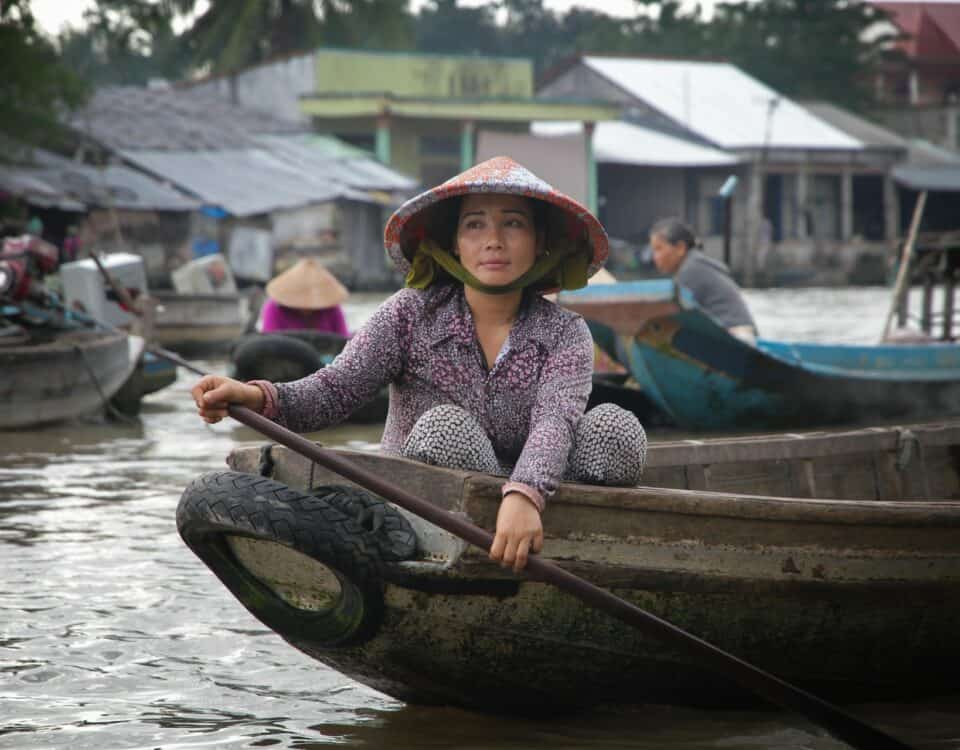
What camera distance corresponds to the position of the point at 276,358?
9188 mm

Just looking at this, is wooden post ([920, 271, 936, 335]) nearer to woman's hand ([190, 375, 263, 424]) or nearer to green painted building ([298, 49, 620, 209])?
woman's hand ([190, 375, 263, 424])

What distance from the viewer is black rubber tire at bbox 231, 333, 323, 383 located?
9.18 metres

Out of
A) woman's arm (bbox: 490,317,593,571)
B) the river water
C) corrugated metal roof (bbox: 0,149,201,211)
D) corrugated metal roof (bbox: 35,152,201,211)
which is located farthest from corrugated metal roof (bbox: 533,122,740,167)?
woman's arm (bbox: 490,317,593,571)

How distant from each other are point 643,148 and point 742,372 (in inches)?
856

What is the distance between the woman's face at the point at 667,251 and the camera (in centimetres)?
889

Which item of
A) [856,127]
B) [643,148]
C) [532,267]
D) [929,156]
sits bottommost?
[532,267]

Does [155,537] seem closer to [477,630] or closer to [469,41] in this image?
[477,630]

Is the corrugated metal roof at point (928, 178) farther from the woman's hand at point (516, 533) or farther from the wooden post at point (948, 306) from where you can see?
the woman's hand at point (516, 533)

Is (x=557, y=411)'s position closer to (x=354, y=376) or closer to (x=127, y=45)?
(x=354, y=376)

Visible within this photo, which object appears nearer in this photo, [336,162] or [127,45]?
[336,162]

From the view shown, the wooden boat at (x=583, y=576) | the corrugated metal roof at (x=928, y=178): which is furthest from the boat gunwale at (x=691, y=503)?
the corrugated metal roof at (x=928, y=178)

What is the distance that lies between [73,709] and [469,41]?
4743 centimetres

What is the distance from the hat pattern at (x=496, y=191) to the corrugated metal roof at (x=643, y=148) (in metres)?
25.8

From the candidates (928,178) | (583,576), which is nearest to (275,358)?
(583,576)
